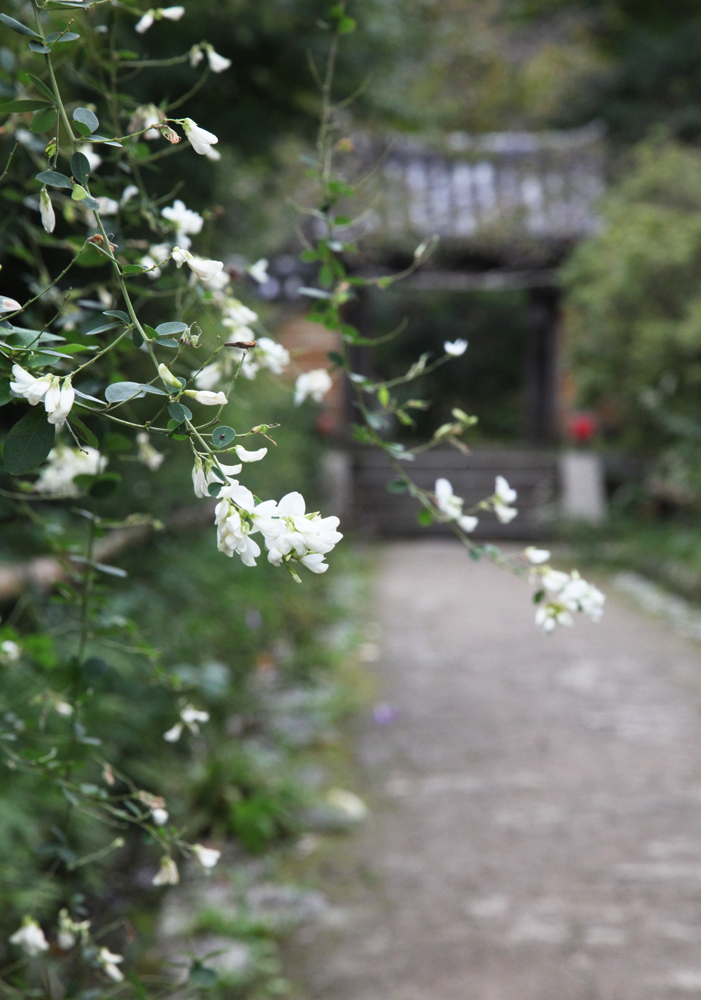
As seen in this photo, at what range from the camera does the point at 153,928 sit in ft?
7.16

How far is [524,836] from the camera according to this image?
2689mm

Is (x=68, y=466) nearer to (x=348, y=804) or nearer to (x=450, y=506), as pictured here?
(x=450, y=506)

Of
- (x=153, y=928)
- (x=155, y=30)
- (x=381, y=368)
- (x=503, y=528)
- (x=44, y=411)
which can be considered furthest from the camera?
(x=381, y=368)

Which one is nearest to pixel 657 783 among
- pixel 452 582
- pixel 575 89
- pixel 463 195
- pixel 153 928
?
pixel 153 928

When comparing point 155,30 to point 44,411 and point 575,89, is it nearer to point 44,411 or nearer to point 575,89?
point 44,411

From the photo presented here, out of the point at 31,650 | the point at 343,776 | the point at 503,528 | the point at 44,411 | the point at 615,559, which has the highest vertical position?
the point at 44,411

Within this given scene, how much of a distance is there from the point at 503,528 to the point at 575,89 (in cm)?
637

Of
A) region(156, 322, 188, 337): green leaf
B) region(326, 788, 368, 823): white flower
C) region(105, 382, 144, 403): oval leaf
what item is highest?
region(156, 322, 188, 337): green leaf

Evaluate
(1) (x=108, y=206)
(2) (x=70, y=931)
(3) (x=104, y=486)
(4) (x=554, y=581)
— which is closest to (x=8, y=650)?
(3) (x=104, y=486)

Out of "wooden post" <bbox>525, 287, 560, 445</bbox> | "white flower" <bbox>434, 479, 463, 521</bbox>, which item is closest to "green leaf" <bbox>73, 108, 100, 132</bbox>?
"white flower" <bbox>434, 479, 463, 521</bbox>

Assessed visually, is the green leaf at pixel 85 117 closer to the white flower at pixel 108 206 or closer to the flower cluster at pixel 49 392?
the flower cluster at pixel 49 392

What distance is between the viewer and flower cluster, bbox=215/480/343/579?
0.68 m

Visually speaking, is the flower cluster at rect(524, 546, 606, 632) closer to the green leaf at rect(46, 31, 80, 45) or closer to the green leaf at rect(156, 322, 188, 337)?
the green leaf at rect(156, 322, 188, 337)

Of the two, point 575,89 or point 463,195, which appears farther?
point 575,89
